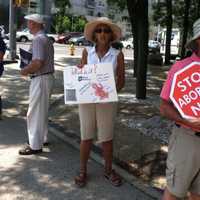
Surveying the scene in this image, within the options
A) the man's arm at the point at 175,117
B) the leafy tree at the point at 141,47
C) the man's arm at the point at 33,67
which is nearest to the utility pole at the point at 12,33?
the leafy tree at the point at 141,47

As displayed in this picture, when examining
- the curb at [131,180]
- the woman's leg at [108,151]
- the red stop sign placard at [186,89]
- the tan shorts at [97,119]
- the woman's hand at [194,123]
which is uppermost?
the red stop sign placard at [186,89]

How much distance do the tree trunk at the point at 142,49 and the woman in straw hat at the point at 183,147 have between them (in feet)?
22.8

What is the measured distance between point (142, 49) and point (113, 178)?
536cm

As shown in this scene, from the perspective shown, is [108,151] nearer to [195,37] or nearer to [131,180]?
[131,180]

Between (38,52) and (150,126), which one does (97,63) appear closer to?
(38,52)

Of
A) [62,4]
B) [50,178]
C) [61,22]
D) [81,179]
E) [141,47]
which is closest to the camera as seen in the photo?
[81,179]

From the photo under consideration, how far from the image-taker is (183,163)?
→ 3.31 meters

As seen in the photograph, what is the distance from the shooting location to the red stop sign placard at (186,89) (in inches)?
127

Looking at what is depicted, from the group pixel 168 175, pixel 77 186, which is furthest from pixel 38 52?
pixel 168 175

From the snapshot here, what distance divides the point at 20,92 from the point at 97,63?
685 centimetres

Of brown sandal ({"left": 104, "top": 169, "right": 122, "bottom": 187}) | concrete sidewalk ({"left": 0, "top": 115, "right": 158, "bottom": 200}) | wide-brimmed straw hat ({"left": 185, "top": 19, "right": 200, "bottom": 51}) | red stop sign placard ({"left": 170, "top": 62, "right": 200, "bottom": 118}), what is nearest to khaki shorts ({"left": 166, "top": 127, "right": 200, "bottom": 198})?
red stop sign placard ({"left": 170, "top": 62, "right": 200, "bottom": 118})

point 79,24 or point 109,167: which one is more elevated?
point 79,24

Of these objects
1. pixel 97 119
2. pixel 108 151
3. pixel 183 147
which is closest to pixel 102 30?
pixel 97 119

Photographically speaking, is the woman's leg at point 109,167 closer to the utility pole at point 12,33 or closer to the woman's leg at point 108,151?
the woman's leg at point 108,151
